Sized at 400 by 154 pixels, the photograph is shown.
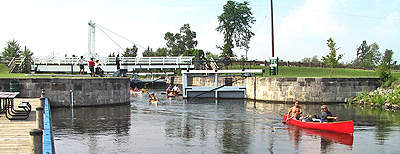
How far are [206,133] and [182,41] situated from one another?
268ft

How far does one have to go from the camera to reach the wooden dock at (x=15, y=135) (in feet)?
31.1

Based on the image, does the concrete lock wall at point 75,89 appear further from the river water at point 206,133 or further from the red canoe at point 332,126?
the red canoe at point 332,126

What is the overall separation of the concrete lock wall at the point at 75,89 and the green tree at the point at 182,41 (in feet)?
224

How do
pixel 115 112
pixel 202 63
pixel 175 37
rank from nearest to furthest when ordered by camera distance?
pixel 115 112 → pixel 202 63 → pixel 175 37

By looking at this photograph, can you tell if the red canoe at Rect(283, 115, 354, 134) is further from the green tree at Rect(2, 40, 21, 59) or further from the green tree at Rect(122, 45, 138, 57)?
the green tree at Rect(122, 45, 138, 57)

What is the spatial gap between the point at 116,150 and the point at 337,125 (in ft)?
31.7

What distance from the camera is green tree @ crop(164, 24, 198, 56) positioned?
320ft

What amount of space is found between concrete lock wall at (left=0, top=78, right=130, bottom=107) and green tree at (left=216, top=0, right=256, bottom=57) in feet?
162

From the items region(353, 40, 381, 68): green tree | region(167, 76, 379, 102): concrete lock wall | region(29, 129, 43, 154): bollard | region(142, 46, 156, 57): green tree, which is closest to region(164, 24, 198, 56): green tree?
region(142, 46, 156, 57): green tree

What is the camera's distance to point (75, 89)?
27.2 meters

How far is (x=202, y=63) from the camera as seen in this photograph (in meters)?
47.6

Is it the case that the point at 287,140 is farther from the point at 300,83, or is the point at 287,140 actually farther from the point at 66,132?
the point at 300,83

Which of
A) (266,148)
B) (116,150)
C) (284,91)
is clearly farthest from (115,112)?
(284,91)

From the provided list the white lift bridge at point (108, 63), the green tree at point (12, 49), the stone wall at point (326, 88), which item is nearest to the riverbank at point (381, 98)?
the stone wall at point (326, 88)
